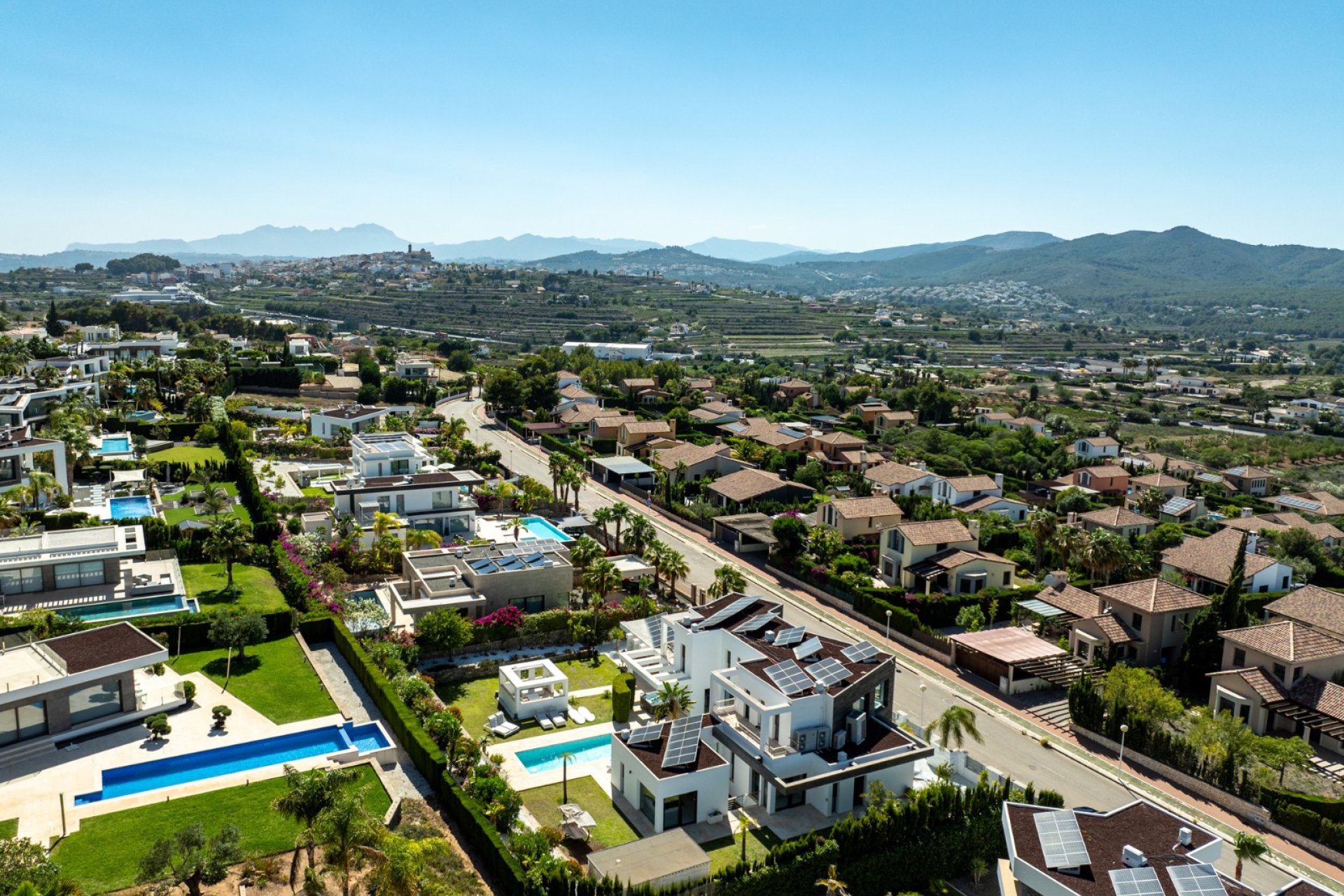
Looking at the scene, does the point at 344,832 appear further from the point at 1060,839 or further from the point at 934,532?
the point at 934,532

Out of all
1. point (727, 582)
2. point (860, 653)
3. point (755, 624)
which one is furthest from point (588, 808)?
point (727, 582)

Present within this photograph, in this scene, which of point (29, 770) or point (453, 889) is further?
A: point (29, 770)

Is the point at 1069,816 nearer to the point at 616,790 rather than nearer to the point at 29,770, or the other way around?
the point at 616,790

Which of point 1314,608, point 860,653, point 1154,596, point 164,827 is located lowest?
point 164,827

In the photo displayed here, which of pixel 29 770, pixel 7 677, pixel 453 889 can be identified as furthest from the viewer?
pixel 7 677

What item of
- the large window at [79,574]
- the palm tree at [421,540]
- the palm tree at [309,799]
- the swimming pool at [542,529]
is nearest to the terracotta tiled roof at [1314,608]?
the swimming pool at [542,529]

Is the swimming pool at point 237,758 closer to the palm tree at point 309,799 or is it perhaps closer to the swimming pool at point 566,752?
the swimming pool at point 566,752

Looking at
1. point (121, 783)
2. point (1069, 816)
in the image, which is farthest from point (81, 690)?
point (1069, 816)
